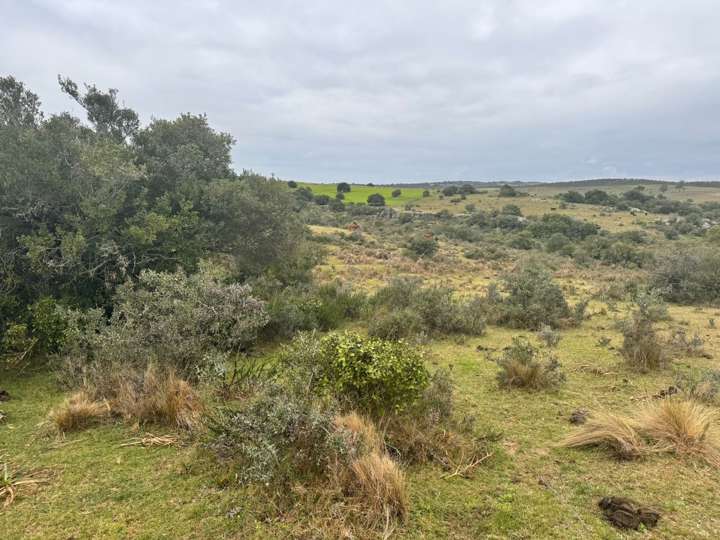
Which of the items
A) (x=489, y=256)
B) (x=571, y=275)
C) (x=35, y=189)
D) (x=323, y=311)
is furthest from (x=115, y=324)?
(x=489, y=256)

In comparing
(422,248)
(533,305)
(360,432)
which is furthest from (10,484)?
(422,248)

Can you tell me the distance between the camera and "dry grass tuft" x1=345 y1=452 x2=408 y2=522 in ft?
12.2

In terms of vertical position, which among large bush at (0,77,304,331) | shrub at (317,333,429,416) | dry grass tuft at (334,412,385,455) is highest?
large bush at (0,77,304,331)

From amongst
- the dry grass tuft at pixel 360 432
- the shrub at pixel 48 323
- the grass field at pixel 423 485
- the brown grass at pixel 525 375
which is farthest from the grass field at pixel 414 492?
the shrub at pixel 48 323

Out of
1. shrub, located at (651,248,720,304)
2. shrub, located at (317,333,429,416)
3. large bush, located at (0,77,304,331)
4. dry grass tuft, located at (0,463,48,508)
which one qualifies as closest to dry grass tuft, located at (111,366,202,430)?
dry grass tuft, located at (0,463,48,508)

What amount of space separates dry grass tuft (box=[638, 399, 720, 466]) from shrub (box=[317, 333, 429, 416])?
8.41 ft

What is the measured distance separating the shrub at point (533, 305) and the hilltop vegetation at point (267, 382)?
6 cm

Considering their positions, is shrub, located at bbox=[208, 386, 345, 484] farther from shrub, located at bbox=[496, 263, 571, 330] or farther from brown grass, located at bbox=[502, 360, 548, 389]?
shrub, located at bbox=[496, 263, 571, 330]

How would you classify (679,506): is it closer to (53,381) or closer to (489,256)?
(53,381)

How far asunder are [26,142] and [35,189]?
2.67 ft

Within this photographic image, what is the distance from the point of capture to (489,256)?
28312mm

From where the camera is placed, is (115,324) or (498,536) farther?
(115,324)

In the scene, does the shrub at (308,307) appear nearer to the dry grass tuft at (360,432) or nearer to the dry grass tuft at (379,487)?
the dry grass tuft at (360,432)

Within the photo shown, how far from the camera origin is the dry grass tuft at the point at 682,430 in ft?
15.9
